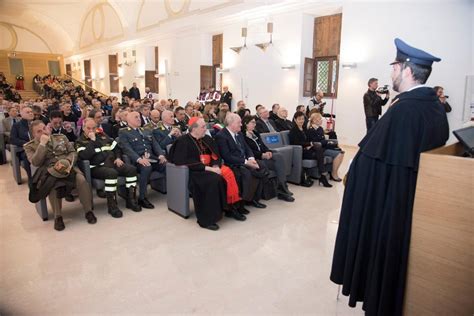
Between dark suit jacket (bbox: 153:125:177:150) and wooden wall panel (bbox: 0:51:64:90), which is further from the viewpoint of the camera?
wooden wall panel (bbox: 0:51:64:90)

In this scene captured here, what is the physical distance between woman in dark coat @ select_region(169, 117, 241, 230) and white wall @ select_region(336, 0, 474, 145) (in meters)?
5.71

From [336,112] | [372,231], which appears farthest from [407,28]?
[372,231]

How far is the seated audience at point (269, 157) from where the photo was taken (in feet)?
14.9

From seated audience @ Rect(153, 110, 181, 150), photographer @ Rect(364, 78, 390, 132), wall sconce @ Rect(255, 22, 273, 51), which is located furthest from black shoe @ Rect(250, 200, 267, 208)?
wall sconce @ Rect(255, 22, 273, 51)

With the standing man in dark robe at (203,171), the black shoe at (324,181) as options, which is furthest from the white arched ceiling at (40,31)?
the black shoe at (324,181)

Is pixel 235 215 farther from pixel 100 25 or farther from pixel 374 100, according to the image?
pixel 100 25

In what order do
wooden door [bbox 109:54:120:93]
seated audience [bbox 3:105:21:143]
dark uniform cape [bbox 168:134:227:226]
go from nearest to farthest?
dark uniform cape [bbox 168:134:227:226]
seated audience [bbox 3:105:21:143]
wooden door [bbox 109:54:120:93]

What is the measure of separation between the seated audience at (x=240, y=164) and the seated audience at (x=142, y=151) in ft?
2.96

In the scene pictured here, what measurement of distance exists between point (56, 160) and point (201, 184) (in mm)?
1599

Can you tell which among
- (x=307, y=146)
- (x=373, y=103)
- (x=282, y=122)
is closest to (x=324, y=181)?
(x=307, y=146)

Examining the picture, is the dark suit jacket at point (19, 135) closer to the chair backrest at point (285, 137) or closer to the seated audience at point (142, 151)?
the seated audience at point (142, 151)

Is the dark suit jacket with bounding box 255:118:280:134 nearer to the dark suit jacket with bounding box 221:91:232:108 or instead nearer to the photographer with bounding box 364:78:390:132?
the photographer with bounding box 364:78:390:132

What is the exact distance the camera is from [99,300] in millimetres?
2281

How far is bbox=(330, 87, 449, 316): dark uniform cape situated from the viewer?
1579mm
